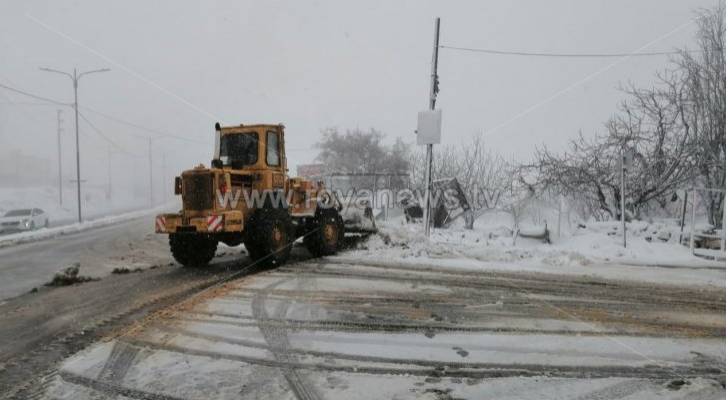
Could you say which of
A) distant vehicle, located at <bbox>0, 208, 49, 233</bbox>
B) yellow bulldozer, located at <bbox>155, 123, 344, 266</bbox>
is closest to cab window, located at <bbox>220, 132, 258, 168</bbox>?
yellow bulldozer, located at <bbox>155, 123, 344, 266</bbox>

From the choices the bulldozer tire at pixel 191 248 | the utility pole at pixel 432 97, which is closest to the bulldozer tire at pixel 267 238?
the bulldozer tire at pixel 191 248

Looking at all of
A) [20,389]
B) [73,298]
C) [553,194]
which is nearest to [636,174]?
[553,194]

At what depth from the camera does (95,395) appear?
390 centimetres

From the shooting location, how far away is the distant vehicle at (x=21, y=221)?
79.4 feet

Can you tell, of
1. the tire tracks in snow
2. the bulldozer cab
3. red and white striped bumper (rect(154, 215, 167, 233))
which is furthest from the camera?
the bulldozer cab

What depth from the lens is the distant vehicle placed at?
79.4 feet

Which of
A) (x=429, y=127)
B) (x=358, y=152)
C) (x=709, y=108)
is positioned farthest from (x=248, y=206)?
(x=358, y=152)

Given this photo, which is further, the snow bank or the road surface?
the snow bank

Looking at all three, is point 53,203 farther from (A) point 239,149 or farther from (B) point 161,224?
(B) point 161,224

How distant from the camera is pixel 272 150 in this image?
10.7 meters

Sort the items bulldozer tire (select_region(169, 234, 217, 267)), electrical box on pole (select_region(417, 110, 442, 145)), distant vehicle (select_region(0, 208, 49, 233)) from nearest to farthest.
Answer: bulldozer tire (select_region(169, 234, 217, 267)), electrical box on pole (select_region(417, 110, 442, 145)), distant vehicle (select_region(0, 208, 49, 233))

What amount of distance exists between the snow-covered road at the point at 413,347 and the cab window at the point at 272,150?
3.42 metres

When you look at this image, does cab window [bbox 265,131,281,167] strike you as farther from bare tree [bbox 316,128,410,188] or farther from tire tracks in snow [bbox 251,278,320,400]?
bare tree [bbox 316,128,410,188]

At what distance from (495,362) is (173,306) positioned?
4342 mm
